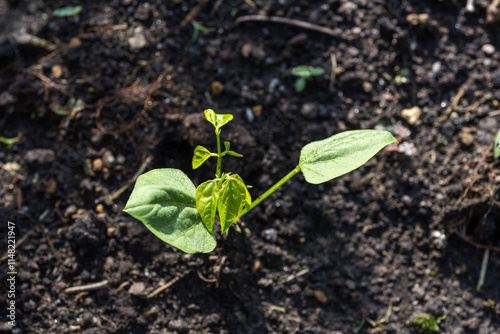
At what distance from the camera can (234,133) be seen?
199 centimetres

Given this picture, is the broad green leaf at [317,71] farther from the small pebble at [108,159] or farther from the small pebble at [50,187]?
the small pebble at [50,187]

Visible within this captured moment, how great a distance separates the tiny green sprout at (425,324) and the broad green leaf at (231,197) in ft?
3.31

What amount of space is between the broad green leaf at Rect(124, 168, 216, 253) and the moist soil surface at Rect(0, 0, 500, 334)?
1.21 ft

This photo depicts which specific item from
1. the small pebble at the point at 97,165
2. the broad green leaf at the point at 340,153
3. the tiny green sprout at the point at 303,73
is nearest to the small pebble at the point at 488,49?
the tiny green sprout at the point at 303,73

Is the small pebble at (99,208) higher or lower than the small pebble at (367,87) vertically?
lower

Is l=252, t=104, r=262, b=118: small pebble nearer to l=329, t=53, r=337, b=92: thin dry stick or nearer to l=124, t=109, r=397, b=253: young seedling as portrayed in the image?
l=329, t=53, r=337, b=92: thin dry stick

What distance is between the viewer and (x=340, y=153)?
1.53 metres

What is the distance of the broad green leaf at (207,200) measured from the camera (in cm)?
148

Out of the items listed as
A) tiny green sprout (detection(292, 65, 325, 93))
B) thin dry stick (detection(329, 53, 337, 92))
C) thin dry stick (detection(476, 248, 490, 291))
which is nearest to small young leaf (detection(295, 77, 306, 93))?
tiny green sprout (detection(292, 65, 325, 93))

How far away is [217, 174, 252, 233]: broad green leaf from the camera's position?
143 cm

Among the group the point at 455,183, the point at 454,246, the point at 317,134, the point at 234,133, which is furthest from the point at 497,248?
the point at 234,133

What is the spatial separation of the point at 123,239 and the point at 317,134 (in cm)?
101

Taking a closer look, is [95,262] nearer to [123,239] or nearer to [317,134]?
[123,239]

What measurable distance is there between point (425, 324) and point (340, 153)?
92 centimetres
